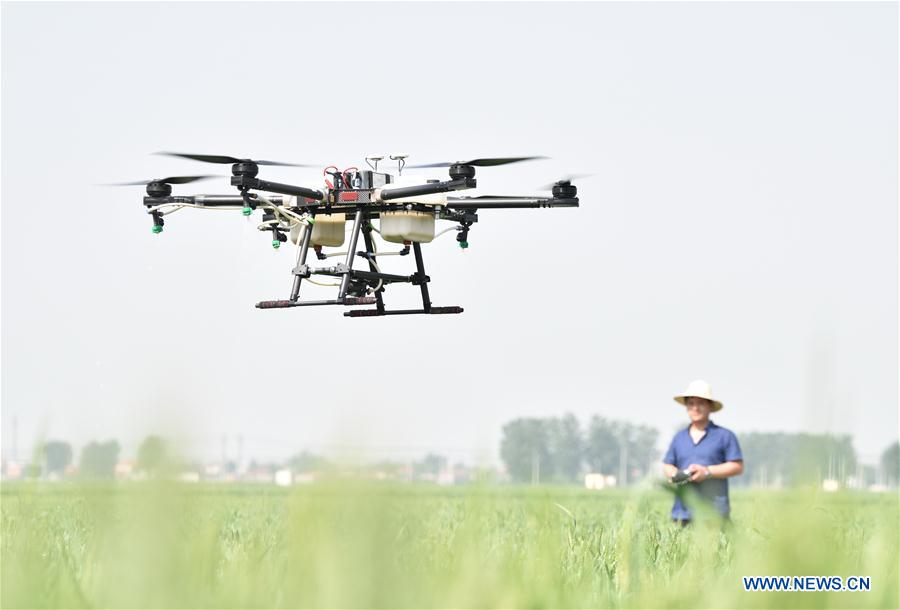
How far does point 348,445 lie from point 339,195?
9195 mm

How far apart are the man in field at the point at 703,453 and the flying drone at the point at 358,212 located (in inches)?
76.5

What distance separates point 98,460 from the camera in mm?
1626

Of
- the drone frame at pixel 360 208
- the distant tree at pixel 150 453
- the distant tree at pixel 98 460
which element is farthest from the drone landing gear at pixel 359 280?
the distant tree at pixel 150 453


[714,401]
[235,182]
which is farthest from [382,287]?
[714,401]

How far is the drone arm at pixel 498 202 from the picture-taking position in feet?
34.6

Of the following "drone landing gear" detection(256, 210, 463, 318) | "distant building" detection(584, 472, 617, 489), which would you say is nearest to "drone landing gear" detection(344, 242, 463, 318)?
"drone landing gear" detection(256, 210, 463, 318)

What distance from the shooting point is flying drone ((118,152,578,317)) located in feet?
33.4

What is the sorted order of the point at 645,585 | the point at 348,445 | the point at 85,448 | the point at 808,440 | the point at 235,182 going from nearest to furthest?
the point at 348,445, the point at 808,440, the point at 85,448, the point at 645,585, the point at 235,182

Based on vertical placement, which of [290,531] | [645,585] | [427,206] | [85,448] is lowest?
[645,585]

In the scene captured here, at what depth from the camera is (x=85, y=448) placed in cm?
166

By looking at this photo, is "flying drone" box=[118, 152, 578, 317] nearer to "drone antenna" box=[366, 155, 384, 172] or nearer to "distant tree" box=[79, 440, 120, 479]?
"drone antenna" box=[366, 155, 384, 172]

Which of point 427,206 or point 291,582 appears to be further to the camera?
point 427,206

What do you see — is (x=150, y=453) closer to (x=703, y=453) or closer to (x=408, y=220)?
(x=408, y=220)

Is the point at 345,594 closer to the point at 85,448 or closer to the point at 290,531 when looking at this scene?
the point at 290,531
